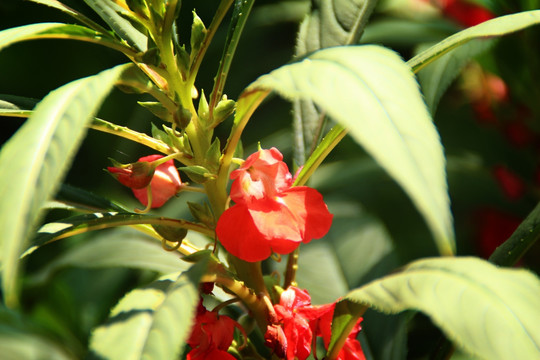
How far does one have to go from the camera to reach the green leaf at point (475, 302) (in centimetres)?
40

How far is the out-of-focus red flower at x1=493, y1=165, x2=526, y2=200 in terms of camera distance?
1470 millimetres

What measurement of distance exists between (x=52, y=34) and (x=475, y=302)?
43 centimetres

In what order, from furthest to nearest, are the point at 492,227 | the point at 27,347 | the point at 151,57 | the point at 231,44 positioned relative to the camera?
the point at 492,227 → the point at 231,44 → the point at 151,57 → the point at 27,347

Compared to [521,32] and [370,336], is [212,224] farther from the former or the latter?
[521,32]

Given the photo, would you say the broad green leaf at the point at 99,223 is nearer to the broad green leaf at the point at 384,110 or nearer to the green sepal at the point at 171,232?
the green sepal at the point at 171,232

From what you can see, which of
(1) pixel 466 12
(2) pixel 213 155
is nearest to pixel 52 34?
(2) pixel 213 155

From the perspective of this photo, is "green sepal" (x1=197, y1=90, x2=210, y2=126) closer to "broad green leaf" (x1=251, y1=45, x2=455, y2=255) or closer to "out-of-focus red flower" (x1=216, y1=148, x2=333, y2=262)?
"out-of-focus red flower" (x1=216, y1=148, x2=333, y2=262)

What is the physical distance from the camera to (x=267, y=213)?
0.61 metres

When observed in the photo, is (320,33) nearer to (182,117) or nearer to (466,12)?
(182,117)

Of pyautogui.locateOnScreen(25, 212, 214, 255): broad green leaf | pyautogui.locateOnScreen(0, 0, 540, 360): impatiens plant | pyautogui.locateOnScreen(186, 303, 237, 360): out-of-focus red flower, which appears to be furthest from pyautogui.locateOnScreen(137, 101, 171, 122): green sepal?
pyautogui.locateOnScreen(186, 303, 237, 360): out-of-focus red flower

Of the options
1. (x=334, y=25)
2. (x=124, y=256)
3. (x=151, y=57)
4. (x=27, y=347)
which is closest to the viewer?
(x=27, y=347)

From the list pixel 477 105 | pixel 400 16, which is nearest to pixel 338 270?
pixel 477 105

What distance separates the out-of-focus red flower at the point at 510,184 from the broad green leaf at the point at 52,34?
3.79 feet

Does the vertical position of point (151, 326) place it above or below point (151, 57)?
below
